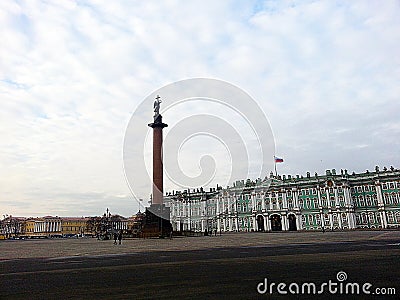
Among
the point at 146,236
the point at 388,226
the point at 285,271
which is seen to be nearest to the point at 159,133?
the point at 146,236

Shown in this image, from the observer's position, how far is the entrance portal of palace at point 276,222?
331 feet

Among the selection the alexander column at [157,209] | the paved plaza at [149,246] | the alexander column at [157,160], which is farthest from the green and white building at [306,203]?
the paved plaza at [149,246]

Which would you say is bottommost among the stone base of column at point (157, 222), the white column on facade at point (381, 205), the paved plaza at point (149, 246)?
the paved plaza at point (149, 246)

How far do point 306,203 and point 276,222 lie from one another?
10224 mm

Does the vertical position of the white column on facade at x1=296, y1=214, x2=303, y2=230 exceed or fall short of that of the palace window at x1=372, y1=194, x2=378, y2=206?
it falls short

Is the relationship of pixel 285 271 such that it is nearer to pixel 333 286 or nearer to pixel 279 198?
pixel 333 286

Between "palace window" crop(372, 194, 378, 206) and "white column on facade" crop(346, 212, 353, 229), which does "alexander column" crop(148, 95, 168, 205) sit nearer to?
"white column on facade" crop(346, 212, 353, 229)

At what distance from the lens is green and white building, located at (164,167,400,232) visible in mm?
88875

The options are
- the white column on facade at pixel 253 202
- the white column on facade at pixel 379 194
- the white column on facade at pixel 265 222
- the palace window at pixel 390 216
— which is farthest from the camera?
the white column on facade at pixel 253 202

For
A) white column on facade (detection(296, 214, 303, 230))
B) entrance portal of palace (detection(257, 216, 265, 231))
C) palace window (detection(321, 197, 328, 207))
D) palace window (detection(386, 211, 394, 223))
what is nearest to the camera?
palace window (detection(386, 211, 394, 223))

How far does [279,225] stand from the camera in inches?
3981

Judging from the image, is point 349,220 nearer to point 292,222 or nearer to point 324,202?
point 324,202

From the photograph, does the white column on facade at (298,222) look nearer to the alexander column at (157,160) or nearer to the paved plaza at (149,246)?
the paved plaza at (149,246)

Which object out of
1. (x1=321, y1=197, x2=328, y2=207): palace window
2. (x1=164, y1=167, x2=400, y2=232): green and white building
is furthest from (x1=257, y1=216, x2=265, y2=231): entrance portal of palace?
(x1=321, y1=197, x2=328, y2=207): palace window
